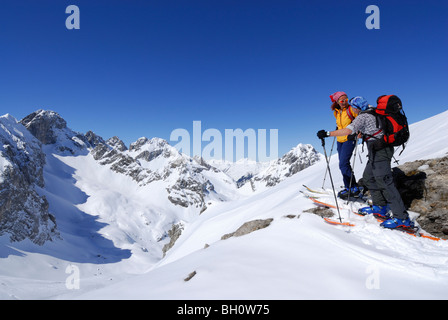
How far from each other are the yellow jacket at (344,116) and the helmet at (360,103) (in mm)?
461

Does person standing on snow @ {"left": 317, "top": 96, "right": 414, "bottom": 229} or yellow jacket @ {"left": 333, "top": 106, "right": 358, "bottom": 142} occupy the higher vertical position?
yellow jacket @ {"left": 333, "top": 106, "right": 358, "bottom": 142}

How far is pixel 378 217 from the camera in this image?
5848 millimetres

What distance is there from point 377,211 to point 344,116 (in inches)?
116

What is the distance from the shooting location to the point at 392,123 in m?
5.40

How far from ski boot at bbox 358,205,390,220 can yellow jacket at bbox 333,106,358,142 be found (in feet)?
7.36

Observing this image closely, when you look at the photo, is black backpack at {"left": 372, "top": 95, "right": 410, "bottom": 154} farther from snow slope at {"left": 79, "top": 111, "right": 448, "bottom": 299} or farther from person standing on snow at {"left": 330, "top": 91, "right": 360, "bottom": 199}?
snow slope at {"left": 79, "top": 111, "right": 448, "bottom": 299}

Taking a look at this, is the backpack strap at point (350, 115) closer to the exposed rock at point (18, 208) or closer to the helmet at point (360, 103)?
Result: the helmet at point (360, 103)

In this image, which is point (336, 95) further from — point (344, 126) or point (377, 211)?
point (377, 211)

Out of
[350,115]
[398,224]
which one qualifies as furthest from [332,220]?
[350,115]

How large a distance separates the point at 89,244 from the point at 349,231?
13502 centimetres

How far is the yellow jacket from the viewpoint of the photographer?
267 inches

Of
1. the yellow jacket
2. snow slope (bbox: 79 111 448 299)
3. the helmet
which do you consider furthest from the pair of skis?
the helmet
